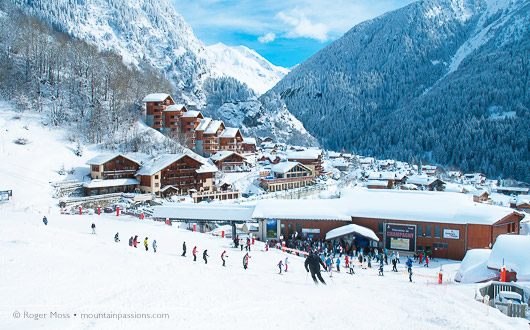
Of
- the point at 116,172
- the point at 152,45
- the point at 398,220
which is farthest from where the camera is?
the point at 152,45

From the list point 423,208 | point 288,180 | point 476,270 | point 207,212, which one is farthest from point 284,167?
point 476,270

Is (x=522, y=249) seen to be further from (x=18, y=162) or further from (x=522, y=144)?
(x=522, y=144)

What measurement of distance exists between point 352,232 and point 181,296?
1935 centimetres

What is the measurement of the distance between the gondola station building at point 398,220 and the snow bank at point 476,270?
5.89 m

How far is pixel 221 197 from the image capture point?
2164 inches

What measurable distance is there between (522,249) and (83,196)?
43.2 m

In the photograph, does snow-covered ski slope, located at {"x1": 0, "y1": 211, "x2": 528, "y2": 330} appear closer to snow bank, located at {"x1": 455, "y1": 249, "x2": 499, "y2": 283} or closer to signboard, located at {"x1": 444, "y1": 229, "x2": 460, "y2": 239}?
snow bank, located at {"x1": 455, "y1": 249, "x2": 499, "y2": 283}

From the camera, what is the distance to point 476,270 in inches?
789

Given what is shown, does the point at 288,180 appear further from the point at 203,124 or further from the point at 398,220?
the point at 398,220

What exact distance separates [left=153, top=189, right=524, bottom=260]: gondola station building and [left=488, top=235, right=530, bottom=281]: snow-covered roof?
6.97 meters

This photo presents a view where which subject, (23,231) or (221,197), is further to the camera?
(221,197)

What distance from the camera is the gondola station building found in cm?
2762

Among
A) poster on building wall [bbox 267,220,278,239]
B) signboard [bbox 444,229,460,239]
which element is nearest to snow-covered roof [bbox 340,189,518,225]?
signboard [bbox 444,229,460,239]

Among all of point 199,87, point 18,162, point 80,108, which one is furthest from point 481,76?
point 18,162
